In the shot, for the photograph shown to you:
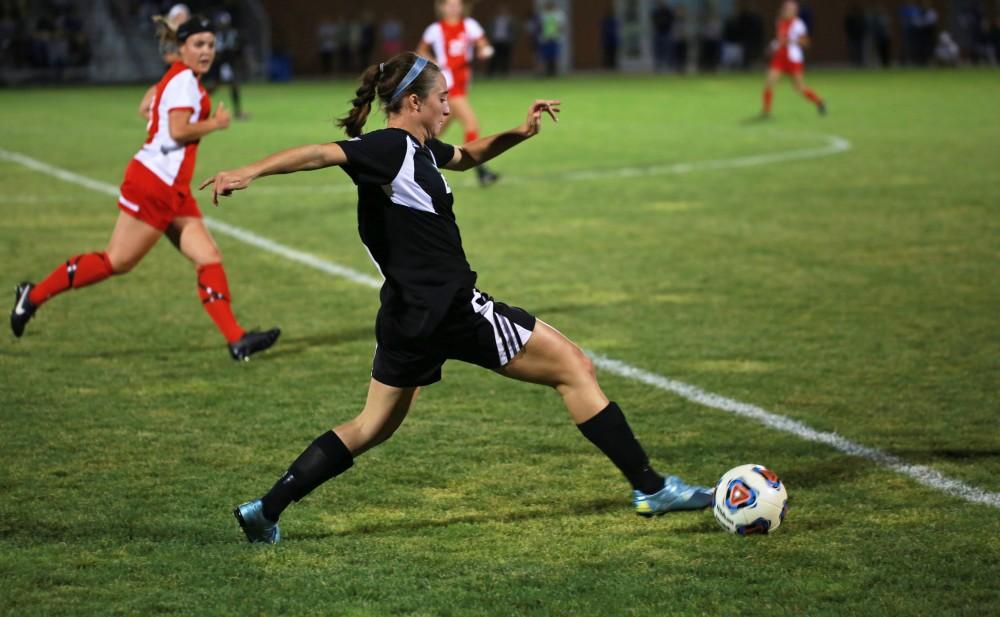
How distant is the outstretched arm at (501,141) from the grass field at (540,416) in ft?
4.42

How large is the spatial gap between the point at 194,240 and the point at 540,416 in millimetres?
2686

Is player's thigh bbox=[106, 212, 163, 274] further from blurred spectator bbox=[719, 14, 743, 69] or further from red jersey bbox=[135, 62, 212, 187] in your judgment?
blurred spectator bbox=[719, 14, 743, 69]

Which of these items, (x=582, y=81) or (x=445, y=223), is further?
(x=582, y=81)

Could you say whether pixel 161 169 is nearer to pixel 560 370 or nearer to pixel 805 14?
pixel 560 370

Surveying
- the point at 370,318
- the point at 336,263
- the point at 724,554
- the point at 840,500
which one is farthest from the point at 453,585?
the point at 336,263

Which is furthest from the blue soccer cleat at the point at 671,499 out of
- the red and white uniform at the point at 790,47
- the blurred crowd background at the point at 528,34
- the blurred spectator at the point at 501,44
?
the blurred spectator at the point at 501,44

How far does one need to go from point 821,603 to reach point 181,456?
3073 millimetres

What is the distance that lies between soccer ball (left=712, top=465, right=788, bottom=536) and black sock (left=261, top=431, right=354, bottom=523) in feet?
4.59

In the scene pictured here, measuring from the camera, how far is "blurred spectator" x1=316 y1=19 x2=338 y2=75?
50688 mm

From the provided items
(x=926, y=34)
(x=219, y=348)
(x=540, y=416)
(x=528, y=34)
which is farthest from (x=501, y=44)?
(x=540, y=416)

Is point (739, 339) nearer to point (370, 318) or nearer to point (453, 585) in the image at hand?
point (370, 318)

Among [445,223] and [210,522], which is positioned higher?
[445,223]

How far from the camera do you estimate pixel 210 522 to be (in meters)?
5.58

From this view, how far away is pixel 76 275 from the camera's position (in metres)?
8.77
